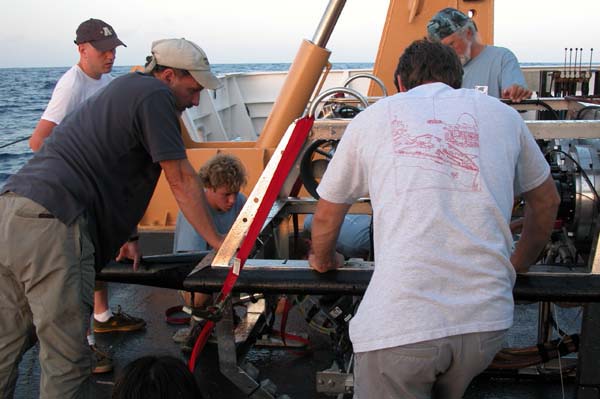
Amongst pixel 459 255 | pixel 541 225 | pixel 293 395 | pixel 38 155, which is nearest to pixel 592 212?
pixel 541 225

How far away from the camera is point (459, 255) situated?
2.06m

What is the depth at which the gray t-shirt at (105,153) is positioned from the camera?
2764mm

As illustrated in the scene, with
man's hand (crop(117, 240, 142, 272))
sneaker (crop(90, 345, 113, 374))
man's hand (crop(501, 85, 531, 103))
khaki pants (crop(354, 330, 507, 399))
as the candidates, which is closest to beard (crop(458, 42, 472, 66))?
man's hand (crop(501, 85, 531, 103))

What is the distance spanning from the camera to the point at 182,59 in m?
2.94

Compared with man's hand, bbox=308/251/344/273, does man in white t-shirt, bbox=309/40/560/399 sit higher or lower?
higher

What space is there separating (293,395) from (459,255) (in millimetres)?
2072

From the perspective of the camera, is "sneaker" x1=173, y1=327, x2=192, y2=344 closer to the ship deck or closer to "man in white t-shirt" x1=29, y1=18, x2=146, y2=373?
the ship deck

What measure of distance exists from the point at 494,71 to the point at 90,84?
2613mm

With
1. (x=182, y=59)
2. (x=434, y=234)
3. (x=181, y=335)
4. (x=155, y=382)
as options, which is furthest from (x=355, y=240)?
Answer: (x=155, y=382)

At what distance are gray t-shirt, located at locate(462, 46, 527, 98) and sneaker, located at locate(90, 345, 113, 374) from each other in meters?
2.82

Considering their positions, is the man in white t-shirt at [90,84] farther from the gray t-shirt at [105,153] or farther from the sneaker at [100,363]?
the gray t-shirt at [105,153]

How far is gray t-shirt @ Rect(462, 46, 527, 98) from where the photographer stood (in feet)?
15.9

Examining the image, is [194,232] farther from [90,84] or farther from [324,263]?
[324,263]

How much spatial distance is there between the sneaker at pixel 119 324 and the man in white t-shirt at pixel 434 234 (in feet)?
9.61
